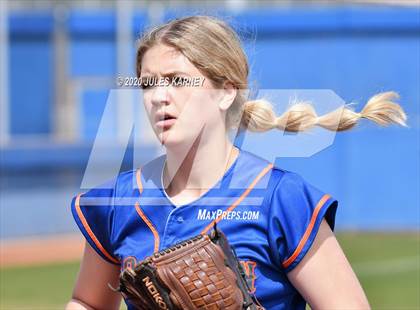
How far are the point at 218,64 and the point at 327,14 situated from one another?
1501 centimetres

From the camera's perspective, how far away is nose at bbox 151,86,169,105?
2.26m

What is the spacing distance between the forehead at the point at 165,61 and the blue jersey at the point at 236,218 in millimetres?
303

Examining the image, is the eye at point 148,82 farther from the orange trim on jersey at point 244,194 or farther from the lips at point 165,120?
the orange trim on jersey at point 244,194

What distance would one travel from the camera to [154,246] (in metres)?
2.31

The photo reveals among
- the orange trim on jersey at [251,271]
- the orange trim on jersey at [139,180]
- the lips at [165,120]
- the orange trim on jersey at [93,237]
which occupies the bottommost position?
the orange trim on jersey at [93,237]

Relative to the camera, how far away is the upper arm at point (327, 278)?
2.16 metres

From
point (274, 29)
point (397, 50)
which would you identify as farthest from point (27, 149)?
point (397, 50)

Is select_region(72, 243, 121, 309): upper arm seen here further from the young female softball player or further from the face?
the face

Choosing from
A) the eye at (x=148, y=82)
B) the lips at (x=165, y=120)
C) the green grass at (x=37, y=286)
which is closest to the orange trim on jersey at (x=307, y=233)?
the lips at (x=165, y=120)

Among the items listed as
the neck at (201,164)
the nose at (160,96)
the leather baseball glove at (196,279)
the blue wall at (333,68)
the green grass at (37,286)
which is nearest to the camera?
the leather baseball glove at (196,279)

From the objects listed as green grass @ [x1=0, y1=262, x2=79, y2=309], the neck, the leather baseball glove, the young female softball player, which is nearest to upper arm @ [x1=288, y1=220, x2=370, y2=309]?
the young female softball player

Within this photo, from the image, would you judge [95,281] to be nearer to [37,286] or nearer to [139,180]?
[139,180]

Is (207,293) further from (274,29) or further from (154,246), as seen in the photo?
(274,29)

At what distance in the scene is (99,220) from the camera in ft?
8.08
